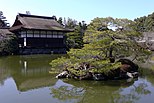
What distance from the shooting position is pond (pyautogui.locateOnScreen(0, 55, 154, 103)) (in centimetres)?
984

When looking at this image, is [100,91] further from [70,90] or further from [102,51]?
[102,51]

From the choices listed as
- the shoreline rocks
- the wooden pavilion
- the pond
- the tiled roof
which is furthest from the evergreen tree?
the tiled roof

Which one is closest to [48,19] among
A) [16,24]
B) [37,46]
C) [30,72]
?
[16,24]

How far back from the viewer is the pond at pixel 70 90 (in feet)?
32.3

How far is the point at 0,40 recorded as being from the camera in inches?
1101

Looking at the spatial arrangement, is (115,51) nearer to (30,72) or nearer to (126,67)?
(126,67)

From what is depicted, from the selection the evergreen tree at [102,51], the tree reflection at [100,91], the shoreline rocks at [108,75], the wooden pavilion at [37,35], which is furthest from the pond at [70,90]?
the wooden pavilion at [37,35]

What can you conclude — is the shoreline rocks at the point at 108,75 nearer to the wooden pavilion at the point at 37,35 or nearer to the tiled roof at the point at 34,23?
the wooden pavilion at the point at 37,35

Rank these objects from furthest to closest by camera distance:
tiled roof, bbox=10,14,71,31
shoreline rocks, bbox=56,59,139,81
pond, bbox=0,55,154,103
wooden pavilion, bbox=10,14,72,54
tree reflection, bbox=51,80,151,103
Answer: tiled roof, bbox=10,14,71,31 → wooden pavilion, bbox=10,14,72,54 → shoreline rocks, bbox=56,59,139,81 → tree reflection, bbox=51,80,151,103 → pond, bbox=0,55,154,103

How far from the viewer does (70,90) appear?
37.9 ft

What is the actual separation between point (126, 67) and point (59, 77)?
4.32 meters

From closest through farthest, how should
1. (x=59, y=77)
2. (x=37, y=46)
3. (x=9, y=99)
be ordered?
(x=9, y=99)
(x=59, y=77)
(x=37, y=46)

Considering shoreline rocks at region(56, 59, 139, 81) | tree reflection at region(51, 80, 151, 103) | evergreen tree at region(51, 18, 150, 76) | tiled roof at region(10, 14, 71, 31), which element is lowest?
tree reflection at region(51, 80, 151, 103)

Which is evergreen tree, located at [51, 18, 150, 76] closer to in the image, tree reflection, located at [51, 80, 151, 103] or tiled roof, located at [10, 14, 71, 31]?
tree reflection, located at [51, 80, 151, 103]
